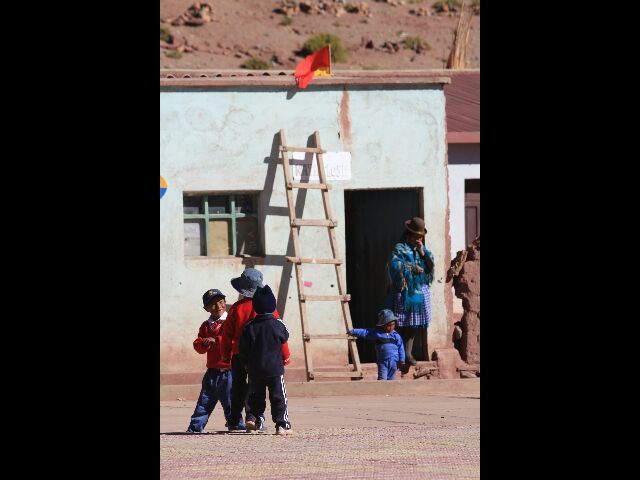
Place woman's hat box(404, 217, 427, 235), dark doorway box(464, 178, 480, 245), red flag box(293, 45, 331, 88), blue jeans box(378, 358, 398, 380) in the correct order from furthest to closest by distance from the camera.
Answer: dark doorway box(464, 178, 480, 245), red flag box(293, 45, 331, 88), woman's hat box(404, 217, 427, 235), blue jeans box(378, 358, 398, 380)

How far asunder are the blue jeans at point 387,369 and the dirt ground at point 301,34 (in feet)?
131

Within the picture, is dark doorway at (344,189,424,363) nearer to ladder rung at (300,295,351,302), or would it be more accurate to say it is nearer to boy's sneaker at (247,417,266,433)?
ladder rung at (300,295,351,302)

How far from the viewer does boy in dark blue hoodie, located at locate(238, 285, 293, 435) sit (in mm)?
11109

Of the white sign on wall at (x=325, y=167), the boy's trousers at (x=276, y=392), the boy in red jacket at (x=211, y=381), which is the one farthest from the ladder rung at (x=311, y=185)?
the boy's trousers at (x=276, y=392)

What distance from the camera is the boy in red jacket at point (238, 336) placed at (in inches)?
455

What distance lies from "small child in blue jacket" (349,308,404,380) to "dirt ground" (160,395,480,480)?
2043mm

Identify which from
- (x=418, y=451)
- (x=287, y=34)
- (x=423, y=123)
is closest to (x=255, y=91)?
(x=423, y=123)

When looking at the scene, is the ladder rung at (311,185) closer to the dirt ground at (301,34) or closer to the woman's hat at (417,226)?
the woman's hat at (417,226)

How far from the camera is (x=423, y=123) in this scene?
59.0ft

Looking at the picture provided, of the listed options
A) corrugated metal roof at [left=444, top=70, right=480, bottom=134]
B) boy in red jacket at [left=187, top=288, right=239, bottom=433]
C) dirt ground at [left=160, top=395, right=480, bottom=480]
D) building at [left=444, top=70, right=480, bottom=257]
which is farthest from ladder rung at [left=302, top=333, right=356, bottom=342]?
corrugated metal roof at [left=444, top=70, right=480, bottom=134]

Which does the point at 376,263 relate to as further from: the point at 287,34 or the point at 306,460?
the point at 287,34

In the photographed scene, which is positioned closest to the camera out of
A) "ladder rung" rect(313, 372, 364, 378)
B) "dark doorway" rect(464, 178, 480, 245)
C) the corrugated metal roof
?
"ladder rung" rect(313, 372, 364, 378)
